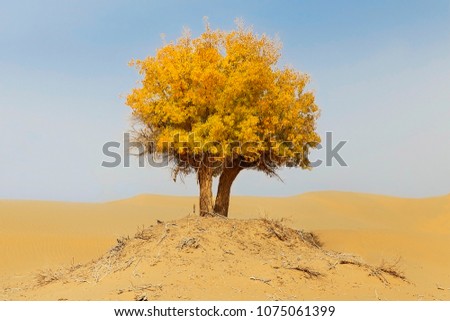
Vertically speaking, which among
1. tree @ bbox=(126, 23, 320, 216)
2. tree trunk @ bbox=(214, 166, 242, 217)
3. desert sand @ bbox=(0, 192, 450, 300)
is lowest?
desert sand @ bbox=(0, 192, 450, 300)

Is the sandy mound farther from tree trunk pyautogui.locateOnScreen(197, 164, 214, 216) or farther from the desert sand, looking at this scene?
tree trunk pyautogui.locateOnScreen(197, 164, 214, 216)

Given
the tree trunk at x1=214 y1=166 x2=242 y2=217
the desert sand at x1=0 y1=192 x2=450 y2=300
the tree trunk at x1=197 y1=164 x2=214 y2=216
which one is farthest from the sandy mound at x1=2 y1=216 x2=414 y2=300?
the tree trunk at x1=214 y1=166 x2=242 y2=217

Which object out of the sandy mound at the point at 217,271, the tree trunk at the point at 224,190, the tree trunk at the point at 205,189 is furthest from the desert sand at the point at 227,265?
the tree trunk at the point at 205,189

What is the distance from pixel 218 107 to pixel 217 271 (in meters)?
6.31

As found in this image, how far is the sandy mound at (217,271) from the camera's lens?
1421 centimetres

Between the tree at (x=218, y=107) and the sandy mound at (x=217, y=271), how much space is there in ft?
8.30

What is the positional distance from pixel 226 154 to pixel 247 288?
5.99 m

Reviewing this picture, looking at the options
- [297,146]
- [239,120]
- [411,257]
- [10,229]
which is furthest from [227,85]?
[10,229]

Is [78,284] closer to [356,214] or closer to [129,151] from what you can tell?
[129,151]

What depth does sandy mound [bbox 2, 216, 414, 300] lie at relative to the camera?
1421 cm

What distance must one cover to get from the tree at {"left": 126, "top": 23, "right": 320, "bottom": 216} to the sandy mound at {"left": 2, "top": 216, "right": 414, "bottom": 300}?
2.53 metres

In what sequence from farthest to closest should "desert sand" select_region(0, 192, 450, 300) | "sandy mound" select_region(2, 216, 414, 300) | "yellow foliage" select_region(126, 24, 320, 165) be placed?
"yellow foliage" select_region(126, 24, 320, 165), "desert sand" select_region(0, 192, 450, 300), "sandy mound" select_region(2, 216, 414, 300)

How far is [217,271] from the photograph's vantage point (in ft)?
49.2

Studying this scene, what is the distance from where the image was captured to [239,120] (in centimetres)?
1958
